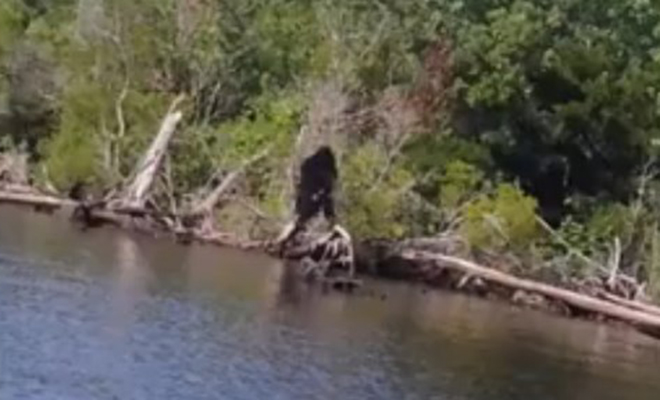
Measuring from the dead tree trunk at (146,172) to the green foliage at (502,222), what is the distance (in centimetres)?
888

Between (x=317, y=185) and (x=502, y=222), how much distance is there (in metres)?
6.10

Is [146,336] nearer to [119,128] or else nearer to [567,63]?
[119,128]

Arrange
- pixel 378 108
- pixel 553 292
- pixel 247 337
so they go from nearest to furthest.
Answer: pixel 247 337
pixel 553 292
pixel 378 108

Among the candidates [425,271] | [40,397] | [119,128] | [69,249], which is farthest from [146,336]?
[119,128]

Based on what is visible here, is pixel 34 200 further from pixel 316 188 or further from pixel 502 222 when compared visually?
pixel 502 222

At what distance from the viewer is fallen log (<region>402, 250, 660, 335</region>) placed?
4444cm

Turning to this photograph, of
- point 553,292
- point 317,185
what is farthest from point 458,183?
point 317,185

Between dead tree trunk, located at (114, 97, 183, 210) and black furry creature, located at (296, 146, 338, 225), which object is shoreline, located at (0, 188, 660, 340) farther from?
black furry creature, located at (296, 146, 338, 225)

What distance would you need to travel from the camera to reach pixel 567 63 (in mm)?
58250

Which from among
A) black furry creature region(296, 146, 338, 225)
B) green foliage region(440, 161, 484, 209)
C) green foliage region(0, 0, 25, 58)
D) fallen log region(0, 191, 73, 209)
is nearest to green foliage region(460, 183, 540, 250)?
green foliage region(440, 161, 484, 209)

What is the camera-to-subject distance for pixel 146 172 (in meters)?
50.5

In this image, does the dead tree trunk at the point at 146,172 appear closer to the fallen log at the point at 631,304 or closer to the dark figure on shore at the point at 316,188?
the dark figure on shore at the point at 316,188

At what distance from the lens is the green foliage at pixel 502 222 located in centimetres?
4941

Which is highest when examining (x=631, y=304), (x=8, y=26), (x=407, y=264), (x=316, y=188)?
(x=8, y=26)
